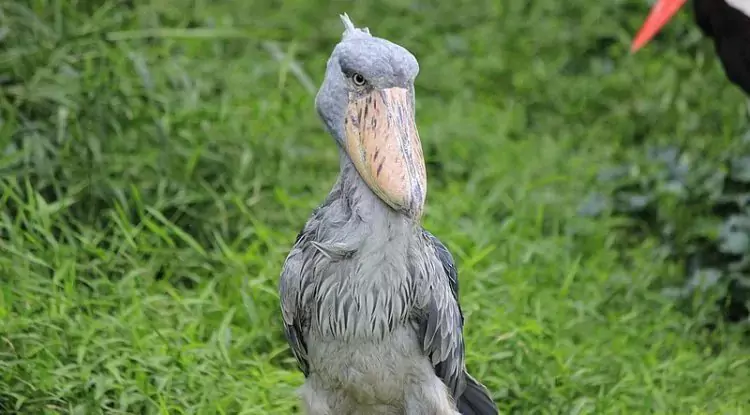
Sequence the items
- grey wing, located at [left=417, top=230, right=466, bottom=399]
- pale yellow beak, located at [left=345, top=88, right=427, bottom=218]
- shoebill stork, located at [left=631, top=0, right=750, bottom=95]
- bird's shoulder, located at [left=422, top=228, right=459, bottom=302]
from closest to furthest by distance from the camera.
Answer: pale yellow beak, located at [left=345, top=88, right=427, bottom=218] < grey wing, located at [left=417, top=230, right=466, bottom=399] < bird's shoulder, located at [left=422, top=228, right=459, bottom=302] < shoebill stork, located at [left=631, top=0, right=750, bottom=95]

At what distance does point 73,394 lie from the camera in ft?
10.7

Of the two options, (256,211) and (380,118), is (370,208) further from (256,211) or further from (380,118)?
(256,211)

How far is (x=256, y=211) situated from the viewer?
425 centimetres

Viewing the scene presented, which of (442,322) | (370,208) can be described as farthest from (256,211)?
(370,208)

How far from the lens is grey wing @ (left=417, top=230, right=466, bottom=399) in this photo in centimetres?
271

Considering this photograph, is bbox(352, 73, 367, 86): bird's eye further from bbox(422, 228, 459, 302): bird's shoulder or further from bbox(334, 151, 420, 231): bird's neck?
bbox(422, 228, 459, 302): bird's shoulder

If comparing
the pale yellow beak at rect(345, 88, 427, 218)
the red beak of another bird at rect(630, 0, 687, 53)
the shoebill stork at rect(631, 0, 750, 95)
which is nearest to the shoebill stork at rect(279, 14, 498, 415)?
the pale yellow beak at rect(345, 88, 427, 218)

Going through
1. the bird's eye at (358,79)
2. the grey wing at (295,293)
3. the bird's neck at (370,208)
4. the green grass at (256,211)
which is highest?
the bird's eye at (358,79)

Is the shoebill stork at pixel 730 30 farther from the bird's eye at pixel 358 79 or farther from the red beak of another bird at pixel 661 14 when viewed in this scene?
the bird's eye at pixel 358 79

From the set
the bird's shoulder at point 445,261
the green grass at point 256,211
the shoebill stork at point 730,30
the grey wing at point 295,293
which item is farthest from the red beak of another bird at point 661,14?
the grey wing at point 295,293

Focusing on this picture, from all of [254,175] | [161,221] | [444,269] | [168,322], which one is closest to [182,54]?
[254,175]

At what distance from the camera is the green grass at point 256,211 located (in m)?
3.51

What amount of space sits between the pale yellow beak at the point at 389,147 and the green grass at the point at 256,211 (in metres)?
1.09

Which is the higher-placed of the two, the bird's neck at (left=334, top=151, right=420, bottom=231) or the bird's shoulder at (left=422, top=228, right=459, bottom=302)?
the bird's neck at (left=334, top=151, right=420, bottom=231)
